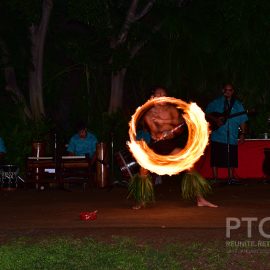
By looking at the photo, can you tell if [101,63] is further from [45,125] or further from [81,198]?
[81,198]

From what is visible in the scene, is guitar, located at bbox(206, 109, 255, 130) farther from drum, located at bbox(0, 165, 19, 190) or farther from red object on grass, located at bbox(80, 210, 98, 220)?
red object on grass, located at bbox(80, 210, 98, 220)

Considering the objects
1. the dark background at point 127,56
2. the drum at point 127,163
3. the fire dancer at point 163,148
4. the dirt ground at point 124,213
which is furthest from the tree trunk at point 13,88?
the fire dancer at point 163,148

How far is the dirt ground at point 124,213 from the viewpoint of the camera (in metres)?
10.5

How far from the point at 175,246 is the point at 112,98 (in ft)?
45.1

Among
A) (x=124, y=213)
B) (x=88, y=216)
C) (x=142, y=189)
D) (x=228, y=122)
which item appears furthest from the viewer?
(x=228, y=122)

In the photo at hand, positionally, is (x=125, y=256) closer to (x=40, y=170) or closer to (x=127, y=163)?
(x=127, y=163)

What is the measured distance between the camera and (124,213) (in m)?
13.2

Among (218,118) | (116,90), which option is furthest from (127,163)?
(116,90)

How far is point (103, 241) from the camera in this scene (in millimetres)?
9781

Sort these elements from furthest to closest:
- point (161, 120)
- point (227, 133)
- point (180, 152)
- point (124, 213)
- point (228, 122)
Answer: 1. point (227, 133)
2. point (228, 122)
3. point (161, 120)
4. point (180, 152)
5. point (124, 213)

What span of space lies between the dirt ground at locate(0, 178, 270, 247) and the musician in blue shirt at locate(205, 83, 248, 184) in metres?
0.59

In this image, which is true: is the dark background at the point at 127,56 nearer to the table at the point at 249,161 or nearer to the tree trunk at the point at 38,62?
the tree trunk at the point at 38,62

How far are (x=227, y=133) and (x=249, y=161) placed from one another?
213 cm

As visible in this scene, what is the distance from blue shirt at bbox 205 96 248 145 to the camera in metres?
17.5
